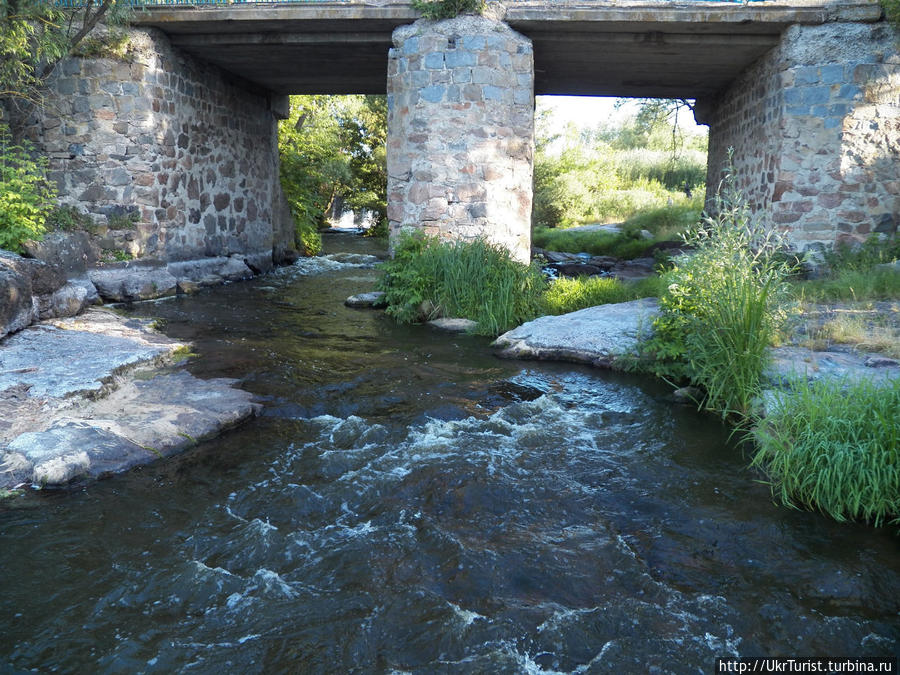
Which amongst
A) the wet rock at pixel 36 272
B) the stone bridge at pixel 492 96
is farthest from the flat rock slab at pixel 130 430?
the stone bridge at pixel 492 96

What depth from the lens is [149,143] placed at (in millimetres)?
9688

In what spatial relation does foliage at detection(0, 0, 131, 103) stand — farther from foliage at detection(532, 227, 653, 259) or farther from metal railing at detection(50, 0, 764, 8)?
foliage at detection(532, 227, 653, 259)

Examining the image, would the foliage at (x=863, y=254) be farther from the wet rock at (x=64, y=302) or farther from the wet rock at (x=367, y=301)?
the wet rock at (x=64, y=302)

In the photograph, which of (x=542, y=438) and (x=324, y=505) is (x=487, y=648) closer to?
(x=324, y=505)

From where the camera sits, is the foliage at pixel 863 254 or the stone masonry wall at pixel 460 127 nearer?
the foliage at pixel 863 254

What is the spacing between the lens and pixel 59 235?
8500 mm

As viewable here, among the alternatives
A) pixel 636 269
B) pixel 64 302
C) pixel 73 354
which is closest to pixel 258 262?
pixel 64 302

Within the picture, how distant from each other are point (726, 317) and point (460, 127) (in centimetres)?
485

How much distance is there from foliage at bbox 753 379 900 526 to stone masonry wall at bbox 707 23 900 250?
5.72m

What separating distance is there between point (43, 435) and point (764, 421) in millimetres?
4175

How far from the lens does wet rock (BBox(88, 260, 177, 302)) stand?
909cm

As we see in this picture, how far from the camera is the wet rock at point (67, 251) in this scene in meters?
7.91

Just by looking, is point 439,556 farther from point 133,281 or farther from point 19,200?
point 133,281

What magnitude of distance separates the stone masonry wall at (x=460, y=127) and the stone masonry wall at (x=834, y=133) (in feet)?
10.8
